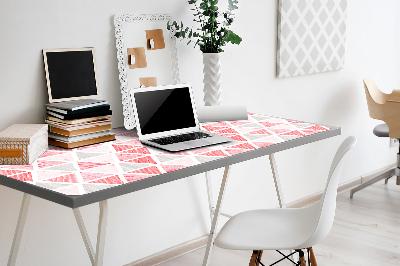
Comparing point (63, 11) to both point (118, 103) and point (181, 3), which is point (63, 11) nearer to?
point (118, 103)

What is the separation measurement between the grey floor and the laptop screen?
36.3 inches

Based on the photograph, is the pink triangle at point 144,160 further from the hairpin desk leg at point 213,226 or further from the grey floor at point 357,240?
the grey floor at point 357,240

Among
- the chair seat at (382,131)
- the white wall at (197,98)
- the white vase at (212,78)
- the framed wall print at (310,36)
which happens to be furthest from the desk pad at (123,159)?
the chair seat at (382,131)

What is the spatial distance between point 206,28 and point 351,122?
1850 millimetres

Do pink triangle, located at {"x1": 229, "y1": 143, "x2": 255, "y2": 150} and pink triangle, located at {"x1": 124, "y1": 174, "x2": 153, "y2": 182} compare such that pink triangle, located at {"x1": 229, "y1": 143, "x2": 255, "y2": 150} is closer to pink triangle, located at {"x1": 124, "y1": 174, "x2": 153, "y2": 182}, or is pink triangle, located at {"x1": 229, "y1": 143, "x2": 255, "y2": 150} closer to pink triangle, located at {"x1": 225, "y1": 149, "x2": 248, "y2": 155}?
pink triangle, located at {"x1": 225, "y1": 149, "x2": 248, "y2": 155}

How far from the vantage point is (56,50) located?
242 cm

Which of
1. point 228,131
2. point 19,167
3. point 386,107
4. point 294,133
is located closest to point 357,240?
point 386,107

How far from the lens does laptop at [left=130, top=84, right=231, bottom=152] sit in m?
2.33

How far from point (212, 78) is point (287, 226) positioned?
2.88ft

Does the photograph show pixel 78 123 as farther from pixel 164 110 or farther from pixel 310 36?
pixel 310 36

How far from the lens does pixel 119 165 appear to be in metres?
2.01

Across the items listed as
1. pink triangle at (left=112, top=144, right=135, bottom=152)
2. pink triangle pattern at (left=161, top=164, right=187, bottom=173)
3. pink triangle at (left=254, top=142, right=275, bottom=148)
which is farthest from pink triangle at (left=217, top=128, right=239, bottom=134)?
pink triangle pattern at (left=161, top=164, right=187, bottom=173)

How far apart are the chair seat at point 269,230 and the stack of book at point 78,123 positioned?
24.4 inches

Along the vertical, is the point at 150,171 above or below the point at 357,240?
above
